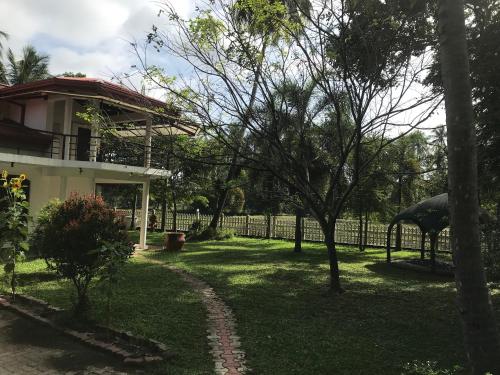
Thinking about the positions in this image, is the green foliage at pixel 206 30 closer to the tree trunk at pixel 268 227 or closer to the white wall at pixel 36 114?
the white wall at pixel 36 114

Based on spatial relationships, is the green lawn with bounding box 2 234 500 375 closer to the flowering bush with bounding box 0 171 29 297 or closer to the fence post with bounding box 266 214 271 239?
the flowering bush with bounding box 0 171 29 297

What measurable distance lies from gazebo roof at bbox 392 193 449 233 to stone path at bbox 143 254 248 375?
721cm

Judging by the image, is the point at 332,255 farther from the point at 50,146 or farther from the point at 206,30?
the point at 50,146

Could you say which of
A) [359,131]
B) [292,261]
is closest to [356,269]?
[292,261]

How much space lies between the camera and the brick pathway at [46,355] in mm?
4906

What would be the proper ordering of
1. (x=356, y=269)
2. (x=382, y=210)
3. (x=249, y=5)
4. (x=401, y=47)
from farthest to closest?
1. (x=382, y=210)
2. (x=356, y=269)
3. (x=401, y=47)
4. (x=249, y=5)

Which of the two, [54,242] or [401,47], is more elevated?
[401,47]

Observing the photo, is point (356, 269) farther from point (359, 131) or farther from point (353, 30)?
point (353, 30)

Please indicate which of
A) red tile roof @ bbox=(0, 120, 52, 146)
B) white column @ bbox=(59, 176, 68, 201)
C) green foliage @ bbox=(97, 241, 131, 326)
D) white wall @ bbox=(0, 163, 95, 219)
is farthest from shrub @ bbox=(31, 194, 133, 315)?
white wall @ bbox=(0, 163, 95, 219)

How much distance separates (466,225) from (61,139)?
1444 cm

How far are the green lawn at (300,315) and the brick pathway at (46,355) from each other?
0.73 m

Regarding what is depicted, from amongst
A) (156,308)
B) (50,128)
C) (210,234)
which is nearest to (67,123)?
(50,128)

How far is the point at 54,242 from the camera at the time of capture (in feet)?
22.0

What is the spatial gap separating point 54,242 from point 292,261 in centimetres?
920
